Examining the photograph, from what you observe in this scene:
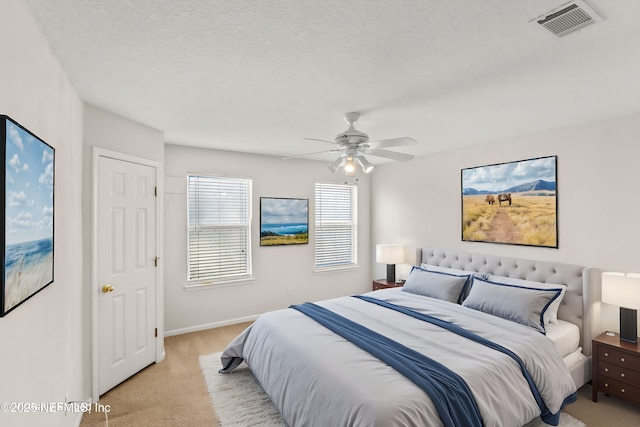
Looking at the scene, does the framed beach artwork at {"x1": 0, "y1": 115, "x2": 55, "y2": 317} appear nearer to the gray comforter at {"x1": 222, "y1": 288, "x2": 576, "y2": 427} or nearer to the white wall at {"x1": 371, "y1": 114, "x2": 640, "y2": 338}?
the gray comforter at {"x1": 222, "y1": 288, "x2": 576, "y2": 427}

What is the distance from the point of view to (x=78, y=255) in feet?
8.65

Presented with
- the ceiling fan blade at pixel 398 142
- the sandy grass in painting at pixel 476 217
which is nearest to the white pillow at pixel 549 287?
the sandy grass in painting at pixel 476 217

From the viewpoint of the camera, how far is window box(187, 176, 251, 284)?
450 cm

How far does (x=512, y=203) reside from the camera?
383cm

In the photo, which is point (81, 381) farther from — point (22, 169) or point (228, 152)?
point (228, 152)

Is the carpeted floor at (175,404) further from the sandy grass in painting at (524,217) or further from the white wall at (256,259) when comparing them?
the sandy grass in painting at (524,217)

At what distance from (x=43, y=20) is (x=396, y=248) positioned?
4.57 meters

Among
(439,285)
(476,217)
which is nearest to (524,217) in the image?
(476,217)

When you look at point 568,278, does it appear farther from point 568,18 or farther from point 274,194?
point 274,194

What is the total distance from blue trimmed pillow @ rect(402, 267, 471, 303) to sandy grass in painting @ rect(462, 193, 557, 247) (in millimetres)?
702

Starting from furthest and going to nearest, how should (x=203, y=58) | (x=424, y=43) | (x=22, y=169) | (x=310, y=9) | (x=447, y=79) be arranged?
(x=447, y=79), (x=203, y=58), (x=424, y=43), (x=310, y=9), (x=22, y=169)

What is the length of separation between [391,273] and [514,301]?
2.20m

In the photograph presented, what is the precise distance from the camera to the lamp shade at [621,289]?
2680 mm

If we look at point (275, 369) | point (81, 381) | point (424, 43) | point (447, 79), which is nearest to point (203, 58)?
point (424, 43)
